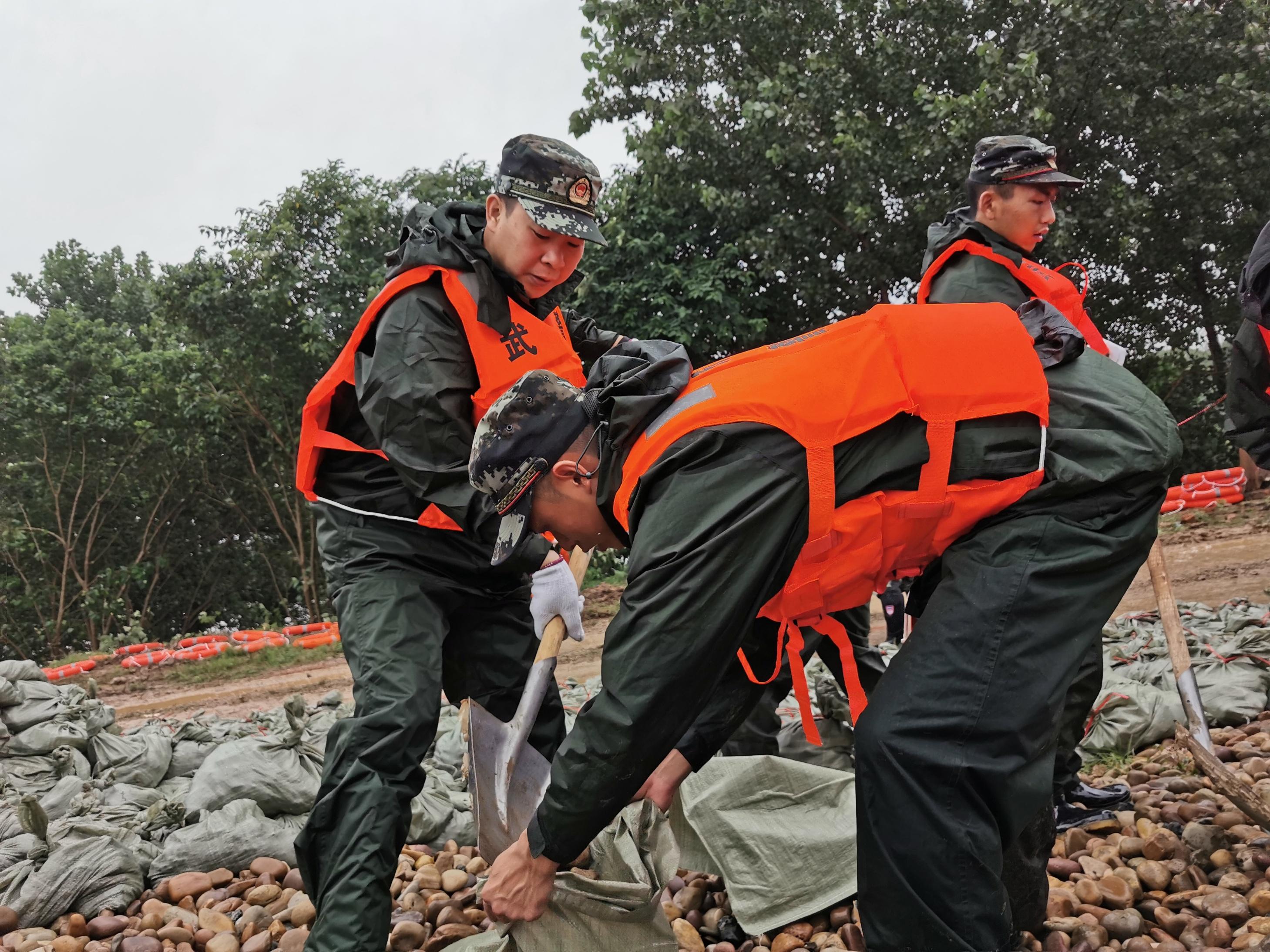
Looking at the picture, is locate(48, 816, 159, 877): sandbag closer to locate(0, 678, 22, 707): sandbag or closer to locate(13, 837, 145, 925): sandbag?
locate(13, 837, 145, 925): sandbag

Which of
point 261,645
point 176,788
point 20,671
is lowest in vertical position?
point 261,645

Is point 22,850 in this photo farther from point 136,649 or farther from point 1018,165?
point 136,649

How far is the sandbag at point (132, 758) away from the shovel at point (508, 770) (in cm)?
210

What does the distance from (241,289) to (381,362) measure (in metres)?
11.4

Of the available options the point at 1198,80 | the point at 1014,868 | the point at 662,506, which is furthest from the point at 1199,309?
the point at 662,506

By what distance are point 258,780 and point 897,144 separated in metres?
8.99

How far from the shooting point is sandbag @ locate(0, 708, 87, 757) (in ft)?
13.9

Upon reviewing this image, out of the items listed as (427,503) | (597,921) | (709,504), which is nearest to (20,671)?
(427,503)

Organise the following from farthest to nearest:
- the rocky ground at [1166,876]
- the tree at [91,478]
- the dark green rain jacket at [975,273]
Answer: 1. the tree at [91,478]
2. the dark green rain jacket at [975,273]
3. the rocky ground at [1166,876]

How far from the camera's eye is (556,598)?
273 centimetres

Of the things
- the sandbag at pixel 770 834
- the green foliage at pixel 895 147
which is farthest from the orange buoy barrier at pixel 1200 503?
the sandbag at pixel 770 834

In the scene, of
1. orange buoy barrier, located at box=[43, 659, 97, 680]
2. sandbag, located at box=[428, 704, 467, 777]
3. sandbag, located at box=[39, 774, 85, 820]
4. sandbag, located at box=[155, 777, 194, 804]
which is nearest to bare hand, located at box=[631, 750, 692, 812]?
sandbag, located at box=[428, 704, 467, 777]

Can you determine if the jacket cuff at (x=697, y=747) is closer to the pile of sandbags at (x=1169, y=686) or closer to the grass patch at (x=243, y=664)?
the pile of sandbags at (x=1169, y=686)

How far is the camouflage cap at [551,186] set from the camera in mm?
2662
